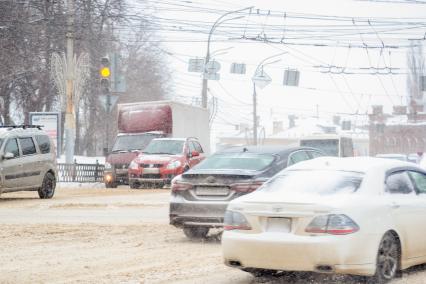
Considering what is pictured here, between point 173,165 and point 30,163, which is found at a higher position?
point 30,163

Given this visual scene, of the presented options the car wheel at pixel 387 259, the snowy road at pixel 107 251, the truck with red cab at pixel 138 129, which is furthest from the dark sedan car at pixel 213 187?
the truck with red cab at pixel 138 129

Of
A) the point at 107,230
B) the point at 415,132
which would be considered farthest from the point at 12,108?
the point at 415,132

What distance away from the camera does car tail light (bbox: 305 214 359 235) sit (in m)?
8.32

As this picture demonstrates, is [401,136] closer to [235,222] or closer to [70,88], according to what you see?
[70,88]

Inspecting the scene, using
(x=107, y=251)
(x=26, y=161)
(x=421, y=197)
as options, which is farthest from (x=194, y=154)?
(x=421, y=197)

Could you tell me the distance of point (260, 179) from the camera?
40.9 ft

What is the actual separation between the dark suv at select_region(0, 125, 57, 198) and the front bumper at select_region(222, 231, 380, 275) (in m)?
13.8

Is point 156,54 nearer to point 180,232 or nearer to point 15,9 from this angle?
point 15,9

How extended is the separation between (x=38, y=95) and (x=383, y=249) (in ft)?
132

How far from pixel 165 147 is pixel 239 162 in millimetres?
15346

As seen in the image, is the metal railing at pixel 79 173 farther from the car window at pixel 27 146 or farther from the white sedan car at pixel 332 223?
the white sedan car at pixel 332 223

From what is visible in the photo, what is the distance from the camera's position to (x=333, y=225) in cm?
835

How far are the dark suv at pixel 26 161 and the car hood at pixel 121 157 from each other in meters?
5.99

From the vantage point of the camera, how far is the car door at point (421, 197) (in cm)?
965
